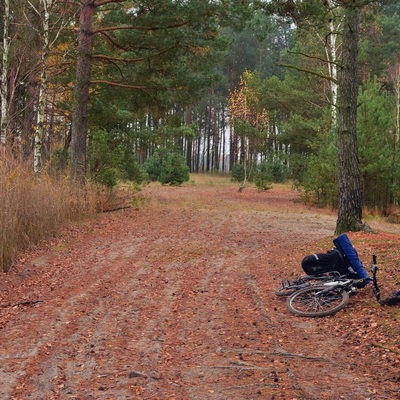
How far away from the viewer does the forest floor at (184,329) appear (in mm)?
4109

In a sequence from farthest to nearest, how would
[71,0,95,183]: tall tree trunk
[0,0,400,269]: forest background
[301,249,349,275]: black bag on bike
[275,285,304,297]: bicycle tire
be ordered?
[71,0,95,183]: tall tree trunk, [0,0,400,269]: forest background, [275,285,304,297]: bicycle tire, [301,249,349,275]: black bag on bike

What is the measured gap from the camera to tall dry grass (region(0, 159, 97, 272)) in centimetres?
871

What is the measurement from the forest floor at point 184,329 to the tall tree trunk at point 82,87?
519cm

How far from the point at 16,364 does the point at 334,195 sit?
18228 mm

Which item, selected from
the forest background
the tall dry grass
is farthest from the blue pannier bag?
the forest background

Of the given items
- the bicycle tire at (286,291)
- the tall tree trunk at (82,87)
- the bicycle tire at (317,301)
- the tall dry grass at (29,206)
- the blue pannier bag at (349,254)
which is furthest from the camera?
the tall tree trunk at (82,87)

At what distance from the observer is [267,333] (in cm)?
547

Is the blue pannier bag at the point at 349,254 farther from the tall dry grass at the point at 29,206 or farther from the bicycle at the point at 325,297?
the tall dry grass at the point at 29,206

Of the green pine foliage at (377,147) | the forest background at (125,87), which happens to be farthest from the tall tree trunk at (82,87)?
the green pine foliage at (377,147)

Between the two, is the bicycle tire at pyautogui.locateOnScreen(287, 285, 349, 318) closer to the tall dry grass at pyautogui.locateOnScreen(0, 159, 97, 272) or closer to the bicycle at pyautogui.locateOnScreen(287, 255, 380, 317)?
the bicycle at pyautogui.locateOnScreen(287, 255, 380, 317)

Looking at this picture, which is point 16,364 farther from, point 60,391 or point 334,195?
point 334,195

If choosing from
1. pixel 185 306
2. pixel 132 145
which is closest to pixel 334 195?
pixel 132 145

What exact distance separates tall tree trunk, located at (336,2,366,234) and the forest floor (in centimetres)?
76

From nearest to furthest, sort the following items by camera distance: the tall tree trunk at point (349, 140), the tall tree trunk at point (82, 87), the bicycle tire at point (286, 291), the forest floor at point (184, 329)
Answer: the forest floor at point (184, 329) < the bicycle tire at point (286, 291) < the tall tree trunk at point (349, 140) < the tall tree trunk at point (82, 87)
